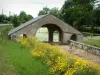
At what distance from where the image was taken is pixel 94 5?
3488cm

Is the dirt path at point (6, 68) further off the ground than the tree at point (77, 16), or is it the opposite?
the tree at point (77, 16)

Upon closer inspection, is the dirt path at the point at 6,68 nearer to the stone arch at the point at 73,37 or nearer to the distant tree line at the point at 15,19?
the stone arch at the point at 73,37

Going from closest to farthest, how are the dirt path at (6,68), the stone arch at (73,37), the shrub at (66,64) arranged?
the shrub at (66,64) → the dirt path at (6,68) → the stone arch at (73,37)

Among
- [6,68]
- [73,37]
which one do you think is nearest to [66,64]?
[6,68]

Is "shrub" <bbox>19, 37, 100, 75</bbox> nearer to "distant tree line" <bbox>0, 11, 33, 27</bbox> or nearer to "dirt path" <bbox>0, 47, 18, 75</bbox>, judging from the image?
"dirt path" <bbox>0, 47, 18, 75</bbox>

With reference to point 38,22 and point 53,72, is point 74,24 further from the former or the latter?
point 53,72

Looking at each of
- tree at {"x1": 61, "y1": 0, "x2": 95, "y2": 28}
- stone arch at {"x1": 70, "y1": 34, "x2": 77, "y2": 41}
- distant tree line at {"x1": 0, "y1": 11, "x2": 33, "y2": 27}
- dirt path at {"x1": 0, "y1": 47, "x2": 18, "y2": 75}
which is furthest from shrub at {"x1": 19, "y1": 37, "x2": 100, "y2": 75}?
distant tree line at {"x1": 0, "y1": 11, "x2": 33, "y2": 27}

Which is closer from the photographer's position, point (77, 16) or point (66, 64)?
point (66, 64)

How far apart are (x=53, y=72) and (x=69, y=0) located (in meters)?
51.4

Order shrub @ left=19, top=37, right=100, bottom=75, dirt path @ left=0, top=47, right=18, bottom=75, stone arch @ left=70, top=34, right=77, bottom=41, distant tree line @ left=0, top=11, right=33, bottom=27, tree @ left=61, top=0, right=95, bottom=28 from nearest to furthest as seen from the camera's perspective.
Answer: shrub @ left=19, top=37, right=100, bottom=75 < dirt path @ left=0, top=47, right=18, bottom=75 < stone arch @ left=70, top=34, right=77, bottom=41 < tree @ left=61, top=0, right=95, bottom=28 < distant tree line @ left=0, top=11, right=33, bottom=27

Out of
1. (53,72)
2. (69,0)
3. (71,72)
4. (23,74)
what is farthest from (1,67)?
(69,0)

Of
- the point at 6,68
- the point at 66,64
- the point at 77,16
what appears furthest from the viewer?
the point at 77,16

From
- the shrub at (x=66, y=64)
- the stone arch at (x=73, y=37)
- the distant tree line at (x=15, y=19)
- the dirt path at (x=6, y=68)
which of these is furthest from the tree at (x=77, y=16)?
the shrub at (x=66, y=64)

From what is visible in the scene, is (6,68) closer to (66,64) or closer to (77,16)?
(66,64)
